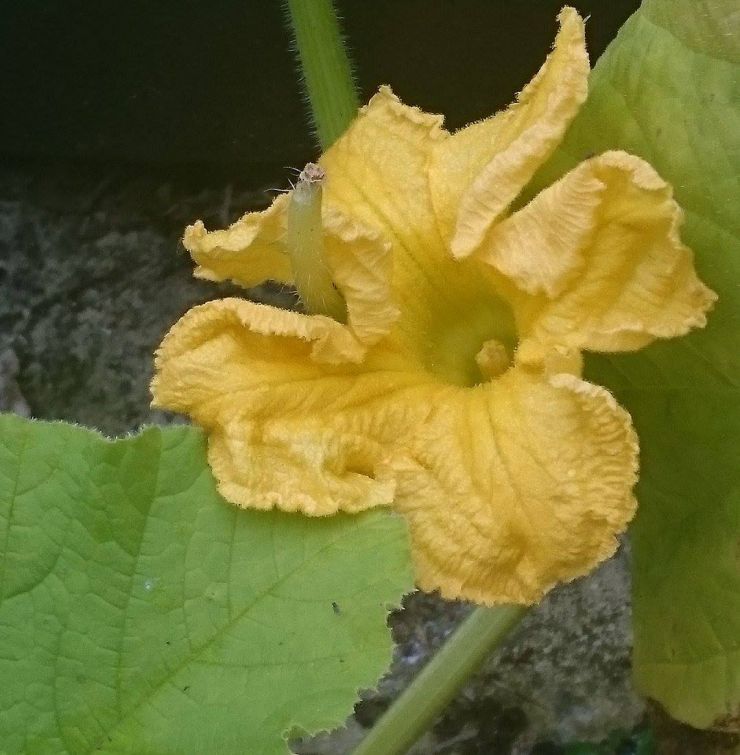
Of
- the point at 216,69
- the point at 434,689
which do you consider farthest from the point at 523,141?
the point at 216,69

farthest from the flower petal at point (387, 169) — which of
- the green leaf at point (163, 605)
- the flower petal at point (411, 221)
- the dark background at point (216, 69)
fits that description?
the dark background at point (216, 69)

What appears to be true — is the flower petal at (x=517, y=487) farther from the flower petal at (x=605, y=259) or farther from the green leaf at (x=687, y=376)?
the green leaf at (x=687, y=376)

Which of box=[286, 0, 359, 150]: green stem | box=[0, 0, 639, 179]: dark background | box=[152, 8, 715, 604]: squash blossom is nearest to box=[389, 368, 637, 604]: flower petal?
box=[152, 8, 715, 604]: squash blossom

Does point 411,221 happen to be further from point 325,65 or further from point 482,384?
point 325,65

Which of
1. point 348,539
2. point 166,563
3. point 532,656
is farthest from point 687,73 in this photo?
point 532,656

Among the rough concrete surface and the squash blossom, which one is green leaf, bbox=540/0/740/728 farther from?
the rough concrete surface

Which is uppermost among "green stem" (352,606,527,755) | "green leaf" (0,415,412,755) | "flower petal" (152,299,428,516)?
"flower petal" (152,299,428,516)
